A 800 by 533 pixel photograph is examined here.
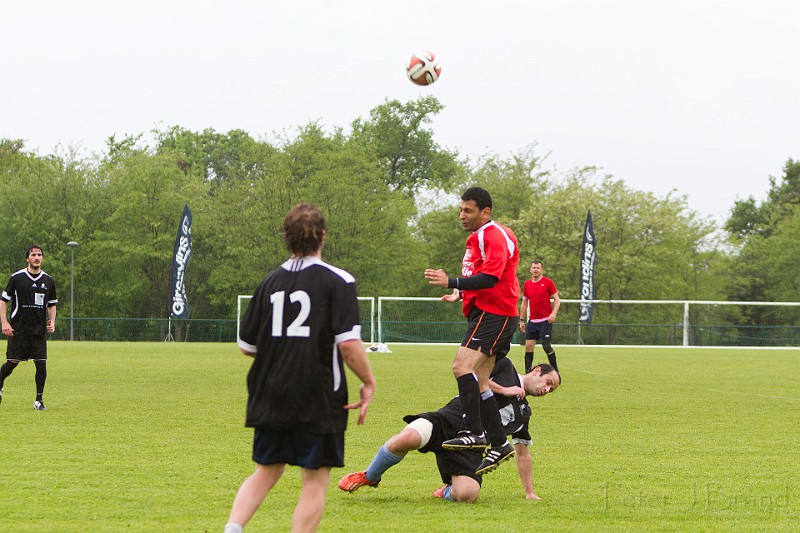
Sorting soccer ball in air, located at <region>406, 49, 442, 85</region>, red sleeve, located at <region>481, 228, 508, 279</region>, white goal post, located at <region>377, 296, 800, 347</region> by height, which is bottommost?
white goal post, located at <region>377, 296, 800, 347</region>

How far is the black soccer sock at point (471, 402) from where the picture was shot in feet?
23.4

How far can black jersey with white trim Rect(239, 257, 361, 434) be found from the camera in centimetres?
463

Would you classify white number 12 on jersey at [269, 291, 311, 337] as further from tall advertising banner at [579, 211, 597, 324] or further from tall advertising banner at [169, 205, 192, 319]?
tall advertising banner at [169, 205, 192, 319]

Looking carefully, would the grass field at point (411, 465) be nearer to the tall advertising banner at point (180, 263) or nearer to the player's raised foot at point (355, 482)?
the player's raised foot at point (355, 482)

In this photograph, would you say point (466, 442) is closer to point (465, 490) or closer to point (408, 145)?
point (465, 490)

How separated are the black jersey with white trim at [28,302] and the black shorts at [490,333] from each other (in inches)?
277

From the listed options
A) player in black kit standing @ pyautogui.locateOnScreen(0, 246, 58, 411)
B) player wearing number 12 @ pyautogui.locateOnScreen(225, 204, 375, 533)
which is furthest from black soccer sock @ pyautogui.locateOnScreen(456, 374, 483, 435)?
player in black kit standing @ pyautogui.locateOnScreen(0, 246, 58, 411)

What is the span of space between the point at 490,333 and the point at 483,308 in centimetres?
23

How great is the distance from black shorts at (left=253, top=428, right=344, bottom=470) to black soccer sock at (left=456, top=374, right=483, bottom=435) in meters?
2.50

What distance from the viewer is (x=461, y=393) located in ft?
24.2

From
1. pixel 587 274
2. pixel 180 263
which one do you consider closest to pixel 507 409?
pixel 587 274

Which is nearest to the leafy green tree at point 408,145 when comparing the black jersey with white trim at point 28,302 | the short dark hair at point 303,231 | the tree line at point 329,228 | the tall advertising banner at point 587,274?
the tree line at point 329,228

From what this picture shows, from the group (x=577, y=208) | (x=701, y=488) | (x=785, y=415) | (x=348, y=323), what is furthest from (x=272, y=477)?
(x=577, y=208)

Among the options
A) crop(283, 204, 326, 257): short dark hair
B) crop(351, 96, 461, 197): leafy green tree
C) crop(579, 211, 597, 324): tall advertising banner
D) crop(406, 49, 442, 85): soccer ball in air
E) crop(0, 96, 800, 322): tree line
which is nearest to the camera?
crop(283, 204, 326, 257): short dark hair
